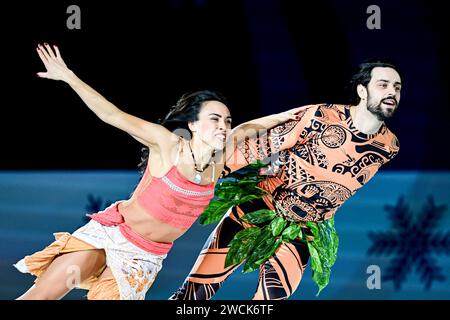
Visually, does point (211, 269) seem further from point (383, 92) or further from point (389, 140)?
point (383, 92)

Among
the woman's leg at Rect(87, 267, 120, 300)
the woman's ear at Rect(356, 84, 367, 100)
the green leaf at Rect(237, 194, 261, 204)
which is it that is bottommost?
the woman's leg at Rect(87, 267, 120, 300)

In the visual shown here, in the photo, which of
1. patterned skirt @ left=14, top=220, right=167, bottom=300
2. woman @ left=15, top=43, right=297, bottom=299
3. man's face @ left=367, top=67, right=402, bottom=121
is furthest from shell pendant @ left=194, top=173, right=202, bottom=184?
man's face @ left=367, top=67, right=402, bottom=121

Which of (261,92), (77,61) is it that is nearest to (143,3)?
(77,61)

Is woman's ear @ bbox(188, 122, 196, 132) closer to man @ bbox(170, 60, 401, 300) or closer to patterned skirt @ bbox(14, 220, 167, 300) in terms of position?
man @ bbox(170, 60, 401, 300)

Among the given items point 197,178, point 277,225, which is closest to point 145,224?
point 197,178

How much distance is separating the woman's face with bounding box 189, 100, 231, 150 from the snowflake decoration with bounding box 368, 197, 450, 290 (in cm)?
172

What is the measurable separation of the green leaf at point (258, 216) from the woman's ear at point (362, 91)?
79cm

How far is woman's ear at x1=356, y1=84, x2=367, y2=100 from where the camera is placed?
4398 mm

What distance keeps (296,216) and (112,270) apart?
1063 mm

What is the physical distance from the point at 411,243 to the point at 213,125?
1.98m

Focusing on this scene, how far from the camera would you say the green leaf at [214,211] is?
462 cm

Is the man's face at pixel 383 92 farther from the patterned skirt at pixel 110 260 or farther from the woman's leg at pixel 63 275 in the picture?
the woman's leg at pixel 63 275

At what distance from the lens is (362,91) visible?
14.5 feet
